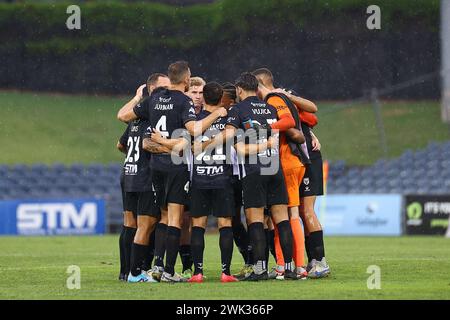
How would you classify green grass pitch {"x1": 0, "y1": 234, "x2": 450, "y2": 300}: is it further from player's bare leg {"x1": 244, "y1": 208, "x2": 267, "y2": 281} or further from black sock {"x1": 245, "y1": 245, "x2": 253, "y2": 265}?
black sock {"x1": 245, "y1": 245, "x2": 253, "y2": 265}

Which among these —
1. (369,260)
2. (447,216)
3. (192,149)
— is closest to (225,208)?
(192,149)

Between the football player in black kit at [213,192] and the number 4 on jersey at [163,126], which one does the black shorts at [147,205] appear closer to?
the football player in black kit at [213,192]

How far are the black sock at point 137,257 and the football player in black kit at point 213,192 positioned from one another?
23.6 inches

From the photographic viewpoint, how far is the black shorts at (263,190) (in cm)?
1241

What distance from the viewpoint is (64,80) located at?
156 feet

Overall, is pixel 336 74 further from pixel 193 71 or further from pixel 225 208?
pixel 225 208

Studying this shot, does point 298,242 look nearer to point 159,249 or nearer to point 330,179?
point 159,249

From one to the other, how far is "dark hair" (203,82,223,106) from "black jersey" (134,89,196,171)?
221mm

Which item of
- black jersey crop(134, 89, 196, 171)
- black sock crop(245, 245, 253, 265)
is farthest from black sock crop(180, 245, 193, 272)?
black jersey crop(134, 89, 196, 171)

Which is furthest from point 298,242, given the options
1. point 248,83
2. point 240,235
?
point 248,83

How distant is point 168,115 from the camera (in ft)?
40.2

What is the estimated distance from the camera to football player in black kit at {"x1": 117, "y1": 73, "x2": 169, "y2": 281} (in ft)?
41.1

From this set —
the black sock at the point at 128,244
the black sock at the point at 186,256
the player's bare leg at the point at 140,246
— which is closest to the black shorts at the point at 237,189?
the black sock at the point at 186,256

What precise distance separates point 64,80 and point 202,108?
35074 mm
